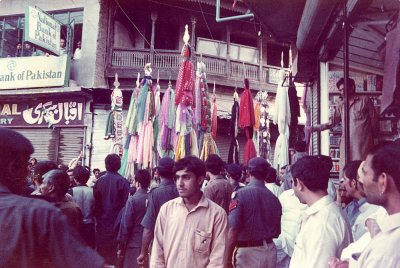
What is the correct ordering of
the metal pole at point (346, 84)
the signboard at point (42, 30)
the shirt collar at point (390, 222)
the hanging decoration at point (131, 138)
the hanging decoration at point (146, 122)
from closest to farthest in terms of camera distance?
1. the shirt collar at point (390, 222)
2. the metal pole at point (346, 84)
3. the hanging decoration at point (146, 122)
4. the hanging decoration at point (131, 138)
5. the signboard at point (42, 30)

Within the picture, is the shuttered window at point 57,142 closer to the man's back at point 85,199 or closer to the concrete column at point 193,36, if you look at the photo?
the concrete column at point 193,36

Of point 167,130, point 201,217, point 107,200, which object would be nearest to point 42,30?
point 167,130

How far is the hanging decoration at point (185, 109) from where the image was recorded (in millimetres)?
7941

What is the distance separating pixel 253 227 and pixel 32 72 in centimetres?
1254

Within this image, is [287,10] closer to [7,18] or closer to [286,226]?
[286,226]

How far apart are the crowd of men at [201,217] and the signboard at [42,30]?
8.36 meters

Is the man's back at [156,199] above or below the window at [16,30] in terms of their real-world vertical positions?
below

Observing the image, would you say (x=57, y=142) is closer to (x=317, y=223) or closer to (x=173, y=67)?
(x=173, y=67)

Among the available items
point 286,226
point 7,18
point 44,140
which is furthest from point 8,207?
point 7,18

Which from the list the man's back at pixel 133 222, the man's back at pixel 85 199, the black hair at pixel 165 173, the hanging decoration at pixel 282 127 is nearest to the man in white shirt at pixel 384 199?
the black hair at pixel 165 173

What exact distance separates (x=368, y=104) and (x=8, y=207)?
4740mm

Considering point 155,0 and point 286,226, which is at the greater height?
point 155,0

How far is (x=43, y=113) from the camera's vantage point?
1529cm

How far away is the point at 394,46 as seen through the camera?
3.70 meters
